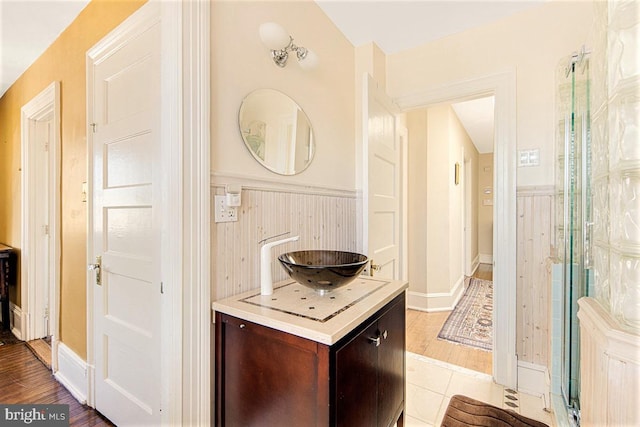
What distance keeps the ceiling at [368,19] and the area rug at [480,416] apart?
95.5 inches

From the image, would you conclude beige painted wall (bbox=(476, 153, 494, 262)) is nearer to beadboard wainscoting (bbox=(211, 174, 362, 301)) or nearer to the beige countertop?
beadboard wainscoting (bbox=(211, 174, 362, 301))

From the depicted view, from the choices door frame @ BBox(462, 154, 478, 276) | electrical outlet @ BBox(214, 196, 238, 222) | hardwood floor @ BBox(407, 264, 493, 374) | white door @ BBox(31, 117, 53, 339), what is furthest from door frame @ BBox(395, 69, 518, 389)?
white door @ BBox(31, 117, 53, 339)

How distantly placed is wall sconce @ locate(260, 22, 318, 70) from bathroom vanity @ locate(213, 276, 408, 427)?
1.20 meters

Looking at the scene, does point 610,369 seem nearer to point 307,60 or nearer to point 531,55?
point 307,60

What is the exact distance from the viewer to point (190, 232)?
1105 millimetres

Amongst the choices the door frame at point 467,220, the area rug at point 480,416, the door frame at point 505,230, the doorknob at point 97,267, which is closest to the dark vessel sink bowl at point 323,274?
the area rug at point 480,416

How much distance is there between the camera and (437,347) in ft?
7.97

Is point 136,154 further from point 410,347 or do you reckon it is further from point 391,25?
point 410,347

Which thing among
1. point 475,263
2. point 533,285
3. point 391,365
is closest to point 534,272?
point 533,285

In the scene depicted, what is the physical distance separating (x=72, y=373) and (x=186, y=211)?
1.63 meters

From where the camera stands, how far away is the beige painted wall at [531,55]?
70.3 inches

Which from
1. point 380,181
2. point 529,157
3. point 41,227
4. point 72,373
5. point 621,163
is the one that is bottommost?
point 72,373

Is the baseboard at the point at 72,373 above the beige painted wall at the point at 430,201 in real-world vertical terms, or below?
below

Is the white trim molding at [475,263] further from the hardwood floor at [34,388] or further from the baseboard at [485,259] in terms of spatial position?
the hardwood floor at [34,388]
